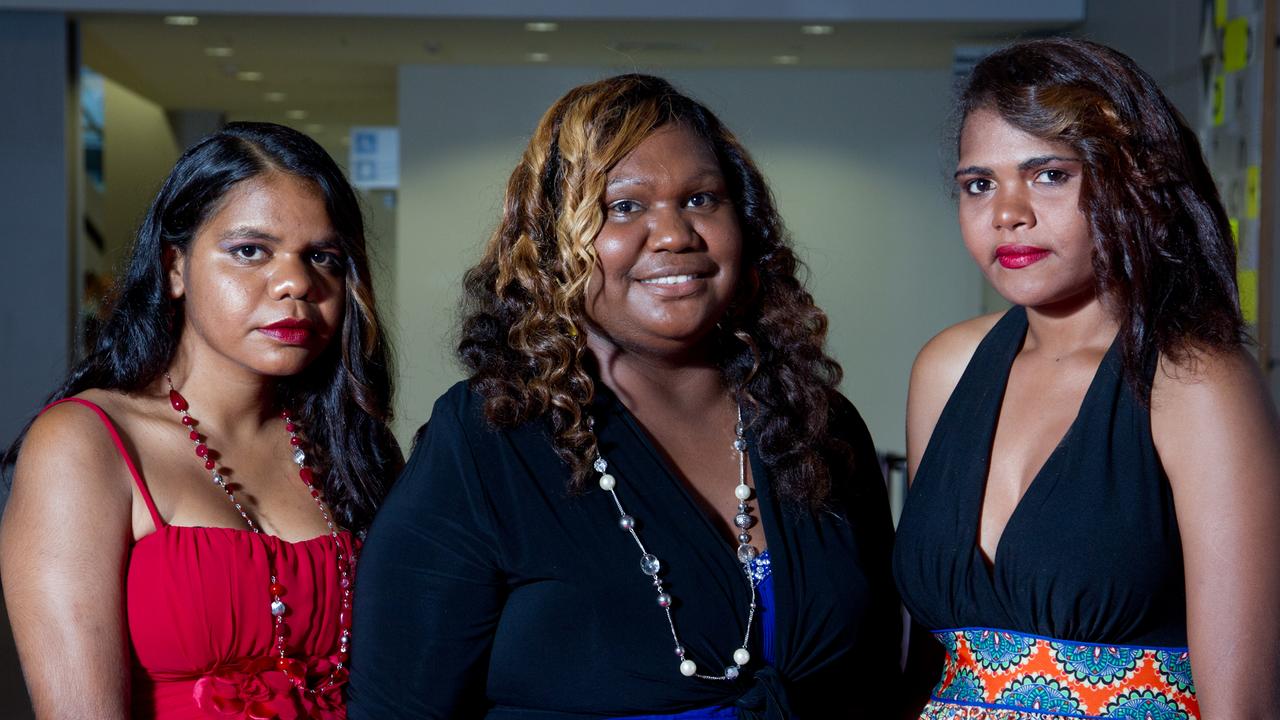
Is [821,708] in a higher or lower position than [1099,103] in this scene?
lower

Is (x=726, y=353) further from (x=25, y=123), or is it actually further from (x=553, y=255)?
(x=25, y=123)

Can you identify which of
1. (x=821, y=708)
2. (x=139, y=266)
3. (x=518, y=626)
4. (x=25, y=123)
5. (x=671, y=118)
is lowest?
(x=821, y=708)

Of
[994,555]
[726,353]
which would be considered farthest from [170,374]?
[994,555]

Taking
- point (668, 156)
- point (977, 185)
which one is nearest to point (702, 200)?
point (668, 156)

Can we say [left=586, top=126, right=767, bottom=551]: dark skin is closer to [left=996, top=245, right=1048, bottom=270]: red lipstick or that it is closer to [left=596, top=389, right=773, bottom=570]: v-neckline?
[left=596, top=389, right=773, bottom=570]: v-neckline

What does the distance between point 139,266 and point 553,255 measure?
0.75 metres

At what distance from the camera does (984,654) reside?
1930mm

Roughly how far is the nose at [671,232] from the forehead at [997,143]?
427 millimetres

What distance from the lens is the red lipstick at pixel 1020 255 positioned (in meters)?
1.87

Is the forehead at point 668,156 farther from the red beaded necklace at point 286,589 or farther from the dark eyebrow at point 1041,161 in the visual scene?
the red beaded necklace at point 286,589

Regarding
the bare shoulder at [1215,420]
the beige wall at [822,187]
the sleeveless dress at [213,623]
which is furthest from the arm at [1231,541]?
the beige wall at [822,187]

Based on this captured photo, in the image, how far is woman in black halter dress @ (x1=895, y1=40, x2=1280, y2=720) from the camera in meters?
1.71

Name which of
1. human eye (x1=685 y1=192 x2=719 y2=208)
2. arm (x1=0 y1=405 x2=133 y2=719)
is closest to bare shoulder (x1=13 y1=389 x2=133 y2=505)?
arm (x1=0 y1=405 x2=133 y2=719)

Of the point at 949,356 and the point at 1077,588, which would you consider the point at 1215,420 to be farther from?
the point at 949,356
